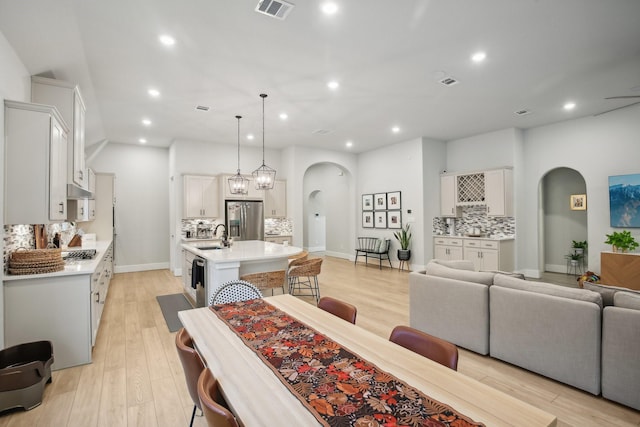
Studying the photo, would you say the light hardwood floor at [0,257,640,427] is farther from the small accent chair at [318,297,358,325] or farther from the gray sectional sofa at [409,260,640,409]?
the small accent chair at [318,297,358,325]

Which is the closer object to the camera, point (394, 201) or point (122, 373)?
point (122, 373)

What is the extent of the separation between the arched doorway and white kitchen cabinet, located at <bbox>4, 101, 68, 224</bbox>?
8535 mm

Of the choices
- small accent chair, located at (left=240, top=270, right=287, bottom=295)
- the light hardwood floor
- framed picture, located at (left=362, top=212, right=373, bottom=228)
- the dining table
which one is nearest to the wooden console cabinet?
the light hardwood floor

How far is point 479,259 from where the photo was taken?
670 cm

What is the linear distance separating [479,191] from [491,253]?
146cm

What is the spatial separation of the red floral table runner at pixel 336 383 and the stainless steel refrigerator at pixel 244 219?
5.70m

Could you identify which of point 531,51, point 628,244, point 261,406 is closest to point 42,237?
point 261,406

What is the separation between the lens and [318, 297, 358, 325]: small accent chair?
216 cm

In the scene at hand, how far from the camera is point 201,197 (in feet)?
24.0

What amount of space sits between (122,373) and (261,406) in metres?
2.48

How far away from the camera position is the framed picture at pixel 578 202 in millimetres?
7121

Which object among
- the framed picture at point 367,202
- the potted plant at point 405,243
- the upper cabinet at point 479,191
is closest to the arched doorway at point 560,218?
the upper cabinet at point 479,191

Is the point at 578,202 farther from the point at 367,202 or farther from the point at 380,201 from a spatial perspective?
the point at 367,202

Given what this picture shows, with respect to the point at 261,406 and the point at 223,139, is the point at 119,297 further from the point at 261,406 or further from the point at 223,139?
the point at 261,406
